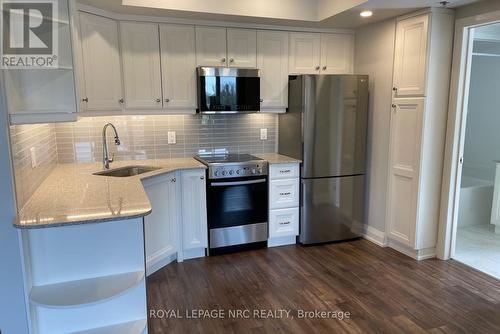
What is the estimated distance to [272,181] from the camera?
3674 mm

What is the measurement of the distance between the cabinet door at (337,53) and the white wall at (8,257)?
3.26 meters

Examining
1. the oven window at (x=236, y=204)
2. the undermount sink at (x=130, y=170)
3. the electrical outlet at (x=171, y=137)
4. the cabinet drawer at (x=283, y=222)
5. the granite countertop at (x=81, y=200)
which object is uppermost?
the electrical outlet at (x=171, y=137)

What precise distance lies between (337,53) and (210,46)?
1499 mm

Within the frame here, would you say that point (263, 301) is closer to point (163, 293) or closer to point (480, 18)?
point (163, 293)

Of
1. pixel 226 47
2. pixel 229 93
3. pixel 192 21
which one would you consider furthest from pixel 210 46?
pixel 229 93

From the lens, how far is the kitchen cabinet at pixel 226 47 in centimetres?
352

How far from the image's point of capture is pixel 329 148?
370 centimetres

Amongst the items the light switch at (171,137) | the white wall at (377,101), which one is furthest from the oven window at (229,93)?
the white wall at (377,101)

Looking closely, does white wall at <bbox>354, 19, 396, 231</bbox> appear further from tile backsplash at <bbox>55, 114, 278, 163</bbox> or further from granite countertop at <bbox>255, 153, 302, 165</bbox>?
tile backsplash at <bbox>55, 114, 278, 163</bbox>

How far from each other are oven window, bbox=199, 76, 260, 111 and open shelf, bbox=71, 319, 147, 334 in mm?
2152

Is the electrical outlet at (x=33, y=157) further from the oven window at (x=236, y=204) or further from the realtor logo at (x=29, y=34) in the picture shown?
the oven window at (x=236, y=204)

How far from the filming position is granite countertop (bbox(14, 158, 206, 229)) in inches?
66.0

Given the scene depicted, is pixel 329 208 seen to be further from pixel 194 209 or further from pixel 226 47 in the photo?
pixel 226 47

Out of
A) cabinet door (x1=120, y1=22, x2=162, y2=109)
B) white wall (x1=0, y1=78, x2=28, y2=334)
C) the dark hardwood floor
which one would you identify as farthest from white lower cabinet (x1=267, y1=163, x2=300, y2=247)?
white wall (x1=0, y1=78, x2=28, y2=334)
